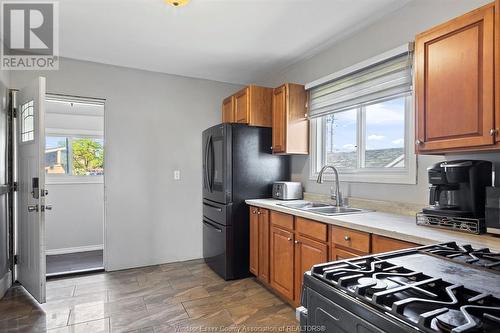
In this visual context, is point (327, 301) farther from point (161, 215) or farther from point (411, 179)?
point (161, 215)

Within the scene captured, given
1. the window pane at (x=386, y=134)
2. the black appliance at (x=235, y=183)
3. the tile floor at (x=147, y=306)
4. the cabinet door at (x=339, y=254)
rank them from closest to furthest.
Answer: the cabinet door at (x=339, y=254)
the tile floor at (x=147, y=306)
the window pane at (x=386, y=134)
the black appliance at (x=235, y=183)

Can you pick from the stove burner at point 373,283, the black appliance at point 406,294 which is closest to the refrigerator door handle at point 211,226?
the black appliance at point 406,294

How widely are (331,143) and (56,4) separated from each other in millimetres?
2682

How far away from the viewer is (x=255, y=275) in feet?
9.98

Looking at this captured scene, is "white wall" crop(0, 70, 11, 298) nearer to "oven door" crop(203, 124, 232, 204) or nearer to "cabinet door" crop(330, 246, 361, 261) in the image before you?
"oven door" crop(203, 124, 232, 204)

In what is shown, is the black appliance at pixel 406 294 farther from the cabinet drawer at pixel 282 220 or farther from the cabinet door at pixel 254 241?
the cabinet door at pixel 254 241

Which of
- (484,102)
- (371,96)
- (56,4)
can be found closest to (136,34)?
(56,4)

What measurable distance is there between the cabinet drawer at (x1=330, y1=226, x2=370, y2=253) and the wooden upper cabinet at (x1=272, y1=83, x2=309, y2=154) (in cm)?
127

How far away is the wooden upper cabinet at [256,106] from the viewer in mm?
3230

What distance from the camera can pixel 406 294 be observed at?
28.8 inches

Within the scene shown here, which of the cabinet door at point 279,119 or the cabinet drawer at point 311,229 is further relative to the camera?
the cabinet door at point 279,119

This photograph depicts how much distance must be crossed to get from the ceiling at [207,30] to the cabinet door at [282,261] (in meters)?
1.82

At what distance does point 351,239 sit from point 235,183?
1505 millimetres

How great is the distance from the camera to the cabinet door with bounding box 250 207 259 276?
2975mm
